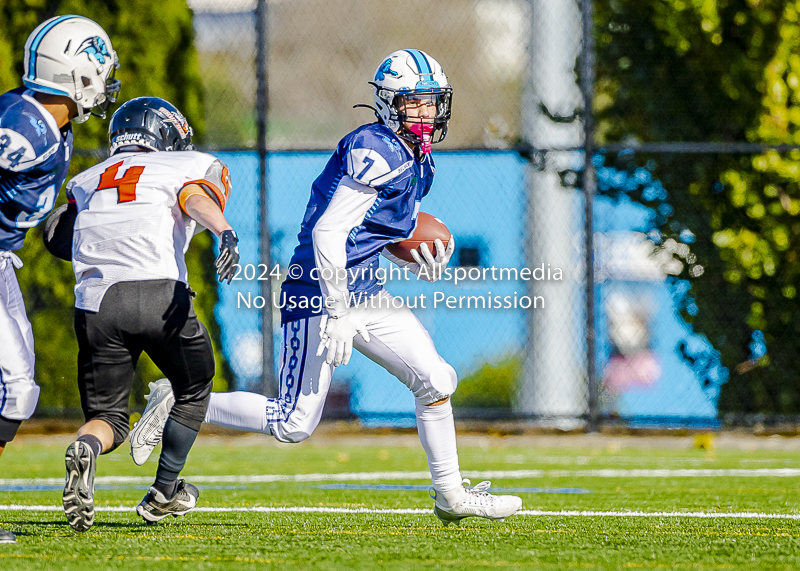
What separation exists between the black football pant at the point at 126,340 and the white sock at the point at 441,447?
0.84m

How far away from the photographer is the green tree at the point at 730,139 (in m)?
8.33

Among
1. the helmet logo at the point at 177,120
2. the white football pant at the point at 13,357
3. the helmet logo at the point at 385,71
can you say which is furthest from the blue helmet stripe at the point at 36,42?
the helmet logo at the point at 385,71

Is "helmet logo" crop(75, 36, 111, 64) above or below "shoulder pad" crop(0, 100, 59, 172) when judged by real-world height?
above

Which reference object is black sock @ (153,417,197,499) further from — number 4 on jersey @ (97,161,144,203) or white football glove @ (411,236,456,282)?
white football glove @ (411,236,456,282)

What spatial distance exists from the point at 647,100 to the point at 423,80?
16.4ft

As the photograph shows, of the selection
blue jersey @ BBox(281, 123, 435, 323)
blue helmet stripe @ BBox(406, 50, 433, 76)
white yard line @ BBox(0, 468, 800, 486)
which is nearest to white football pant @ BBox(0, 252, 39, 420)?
blue jersey @ BBox(281, 123, 435, 323)

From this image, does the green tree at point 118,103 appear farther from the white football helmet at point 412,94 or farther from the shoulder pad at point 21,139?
the shoulder pad at point 21,139

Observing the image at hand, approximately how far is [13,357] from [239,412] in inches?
33.6

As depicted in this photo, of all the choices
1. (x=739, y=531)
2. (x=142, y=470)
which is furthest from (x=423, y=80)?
(x=142, y=470)

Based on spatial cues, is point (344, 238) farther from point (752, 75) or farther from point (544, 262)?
point (752, 75)

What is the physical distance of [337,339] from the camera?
3.73 meters

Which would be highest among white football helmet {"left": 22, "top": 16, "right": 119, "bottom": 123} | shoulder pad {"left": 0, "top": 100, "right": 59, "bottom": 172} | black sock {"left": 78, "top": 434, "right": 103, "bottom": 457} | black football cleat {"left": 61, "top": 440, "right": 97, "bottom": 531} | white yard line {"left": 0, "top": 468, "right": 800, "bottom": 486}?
white football helmet {"left": 22, "top": 16, "right": 119, "bottom": 123}

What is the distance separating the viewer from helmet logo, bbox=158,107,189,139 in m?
4.00

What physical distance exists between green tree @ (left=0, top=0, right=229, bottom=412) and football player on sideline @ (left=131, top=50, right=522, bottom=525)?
4.58 m
